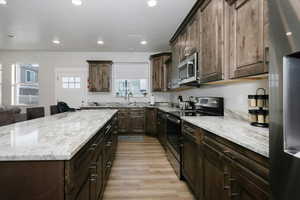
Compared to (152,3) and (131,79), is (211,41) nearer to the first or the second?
(152,3)

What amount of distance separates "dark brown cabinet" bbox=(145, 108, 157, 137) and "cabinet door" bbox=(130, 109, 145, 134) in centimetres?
15

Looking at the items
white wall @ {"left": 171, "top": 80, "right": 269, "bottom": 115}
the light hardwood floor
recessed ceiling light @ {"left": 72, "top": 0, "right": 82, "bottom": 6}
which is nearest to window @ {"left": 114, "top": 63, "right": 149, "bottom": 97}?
the light hardwood floor

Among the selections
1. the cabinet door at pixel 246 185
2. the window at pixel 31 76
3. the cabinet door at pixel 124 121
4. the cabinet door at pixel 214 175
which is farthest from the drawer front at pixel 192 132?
the window at pixel 31 76

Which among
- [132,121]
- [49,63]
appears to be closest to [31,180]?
[132,121]

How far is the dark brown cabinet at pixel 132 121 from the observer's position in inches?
223

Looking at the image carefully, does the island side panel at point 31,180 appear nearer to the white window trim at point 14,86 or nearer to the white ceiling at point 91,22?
the white ceiling at point 91,22

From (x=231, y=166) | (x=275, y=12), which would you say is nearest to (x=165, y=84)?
(x=231, y=166)

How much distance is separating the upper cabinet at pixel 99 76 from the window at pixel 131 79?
1.44 ft

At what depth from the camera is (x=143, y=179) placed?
261 cm

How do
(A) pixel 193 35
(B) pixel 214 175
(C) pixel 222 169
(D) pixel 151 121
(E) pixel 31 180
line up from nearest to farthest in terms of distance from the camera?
(E) pixel 31 180 < (C) pixel 222 169 < (B) pixel 214 175 < (A) pixel 193 35 < (D) pixel 151 121

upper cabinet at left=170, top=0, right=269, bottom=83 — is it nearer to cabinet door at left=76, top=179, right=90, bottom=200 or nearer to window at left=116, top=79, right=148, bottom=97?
cabinet door at left=76, top=179, right=90, bottom=200

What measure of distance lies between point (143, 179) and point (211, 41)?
208 cm

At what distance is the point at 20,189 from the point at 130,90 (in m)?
5.76

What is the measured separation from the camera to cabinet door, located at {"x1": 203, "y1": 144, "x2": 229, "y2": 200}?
136 cm
